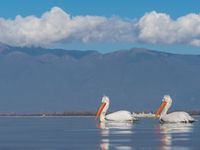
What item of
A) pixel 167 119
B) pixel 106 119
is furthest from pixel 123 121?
pixel 167 119

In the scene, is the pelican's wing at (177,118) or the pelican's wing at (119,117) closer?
the pelican's wing at (177,118)

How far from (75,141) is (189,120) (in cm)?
2609

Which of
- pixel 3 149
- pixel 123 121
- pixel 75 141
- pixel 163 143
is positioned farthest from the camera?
pixel 123 121

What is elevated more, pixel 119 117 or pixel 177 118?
pixel 119 117

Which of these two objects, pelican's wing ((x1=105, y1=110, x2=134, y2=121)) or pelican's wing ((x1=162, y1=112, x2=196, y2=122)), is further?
pelican's wing ((x1=105, y1=110, x2=134, y2=121))

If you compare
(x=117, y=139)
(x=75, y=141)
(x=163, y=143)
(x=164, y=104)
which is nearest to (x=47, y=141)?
(x=75, y=141)

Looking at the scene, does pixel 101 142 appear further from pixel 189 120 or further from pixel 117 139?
pixel 189 120

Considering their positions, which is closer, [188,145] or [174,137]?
[188,145]

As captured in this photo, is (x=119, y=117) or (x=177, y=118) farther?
(x=119, y=117)

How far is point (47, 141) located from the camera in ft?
121

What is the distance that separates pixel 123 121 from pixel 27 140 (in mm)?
26830

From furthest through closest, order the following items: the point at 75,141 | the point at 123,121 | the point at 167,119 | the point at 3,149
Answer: the point at 123,121 → the point at 167,119 → the point at 75,141 → the point at 3,149

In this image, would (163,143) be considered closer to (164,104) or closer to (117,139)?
(117,139)

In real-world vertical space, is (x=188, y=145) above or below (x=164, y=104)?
below
